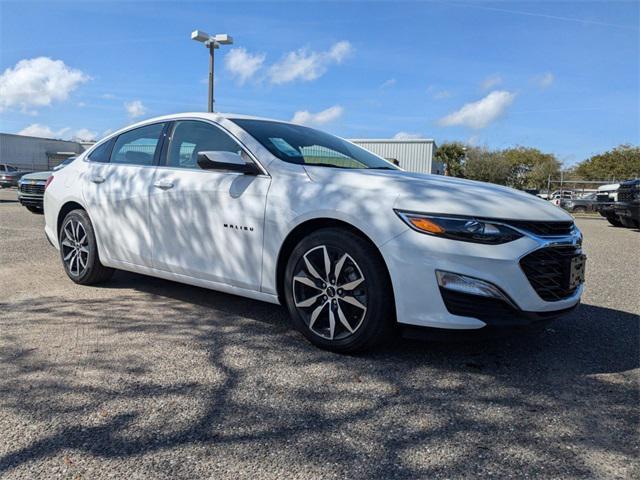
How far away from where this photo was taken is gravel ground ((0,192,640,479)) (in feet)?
7.15

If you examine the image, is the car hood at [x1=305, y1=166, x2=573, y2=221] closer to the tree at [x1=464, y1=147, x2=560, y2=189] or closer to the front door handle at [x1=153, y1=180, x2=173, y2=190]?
the front door handle at [x1=153, y1=180, x2=173, y2=190]

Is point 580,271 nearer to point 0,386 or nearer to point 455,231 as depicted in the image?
point 455,231

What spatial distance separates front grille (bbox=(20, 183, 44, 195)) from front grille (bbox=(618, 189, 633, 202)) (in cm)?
1487

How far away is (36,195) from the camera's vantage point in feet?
41.3

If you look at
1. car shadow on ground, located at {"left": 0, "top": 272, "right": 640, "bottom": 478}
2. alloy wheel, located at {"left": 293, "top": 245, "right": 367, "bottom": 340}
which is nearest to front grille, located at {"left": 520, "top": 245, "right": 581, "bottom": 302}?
car shadow on ground, located at {"left": 0, "top": 272, "right": 640, "bottom": 478}

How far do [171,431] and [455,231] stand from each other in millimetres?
1776

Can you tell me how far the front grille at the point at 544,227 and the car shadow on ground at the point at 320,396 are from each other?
0.85 metres

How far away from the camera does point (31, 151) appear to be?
4759 centimetres

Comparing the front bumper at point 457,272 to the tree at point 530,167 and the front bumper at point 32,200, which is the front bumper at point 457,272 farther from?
the tree at point 530,167

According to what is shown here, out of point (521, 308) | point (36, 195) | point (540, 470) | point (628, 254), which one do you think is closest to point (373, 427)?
point (540, 470)

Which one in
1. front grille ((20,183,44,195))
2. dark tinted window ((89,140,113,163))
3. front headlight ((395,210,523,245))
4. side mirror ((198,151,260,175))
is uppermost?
dark tinted window ((89,140,113,163))

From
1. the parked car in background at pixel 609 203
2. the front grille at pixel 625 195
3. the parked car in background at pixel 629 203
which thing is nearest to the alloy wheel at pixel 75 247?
the parked car in background at pixel 629 203

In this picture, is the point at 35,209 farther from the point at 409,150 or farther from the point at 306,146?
the point at 409,150

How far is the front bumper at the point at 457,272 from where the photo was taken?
A: 2.91 meters
